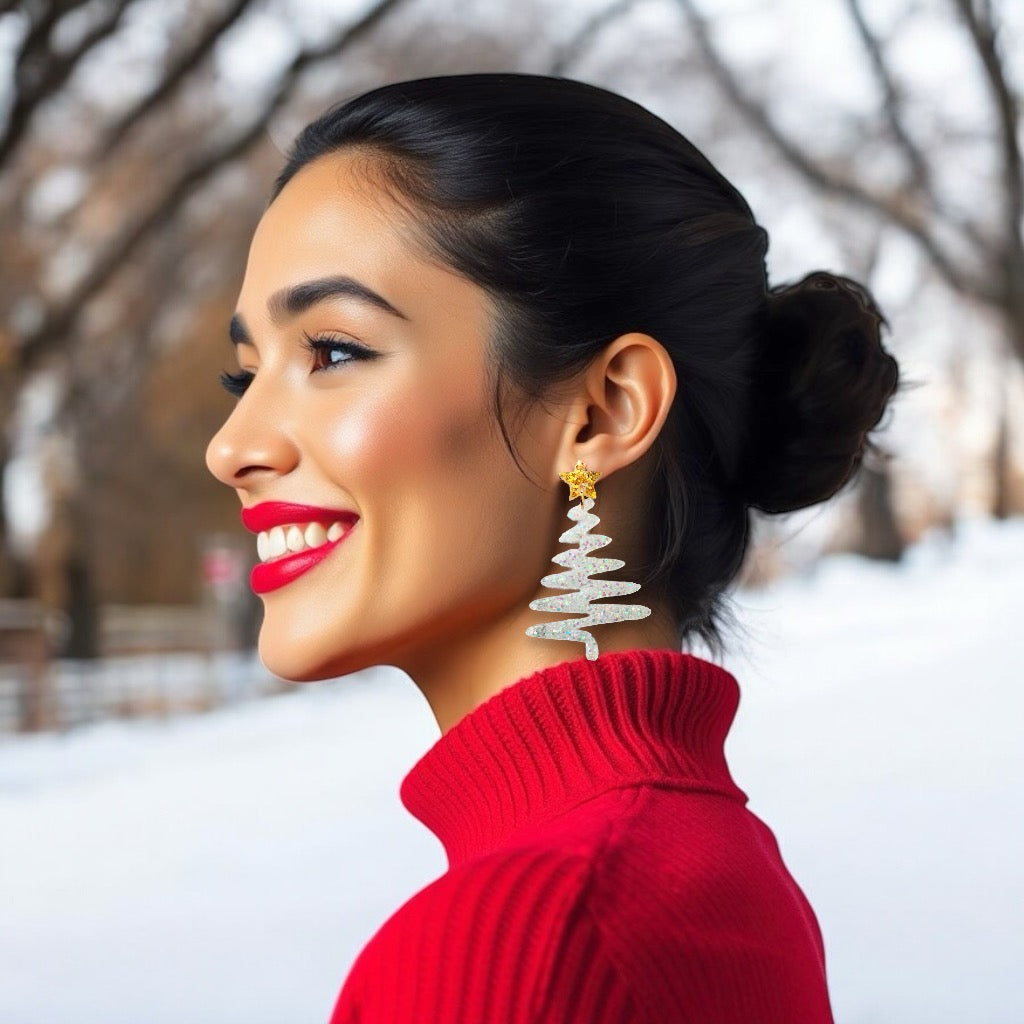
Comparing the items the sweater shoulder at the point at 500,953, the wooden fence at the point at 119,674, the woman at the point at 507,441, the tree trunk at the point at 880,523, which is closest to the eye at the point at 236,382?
the woman at the point at 507,441

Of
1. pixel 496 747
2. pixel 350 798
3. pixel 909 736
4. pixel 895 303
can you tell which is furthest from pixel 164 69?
pixel 496 747

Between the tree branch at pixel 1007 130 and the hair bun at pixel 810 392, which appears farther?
the tree branch at pixel 1007 130

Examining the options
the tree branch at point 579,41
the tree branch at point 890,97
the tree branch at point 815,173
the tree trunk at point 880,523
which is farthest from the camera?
the tree trunk at point 880,523

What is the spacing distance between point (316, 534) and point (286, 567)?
41mm

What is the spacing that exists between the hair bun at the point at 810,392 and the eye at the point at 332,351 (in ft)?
1.29

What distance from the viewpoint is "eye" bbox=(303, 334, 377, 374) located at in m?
1.15

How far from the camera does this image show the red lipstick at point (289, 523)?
1159 mm

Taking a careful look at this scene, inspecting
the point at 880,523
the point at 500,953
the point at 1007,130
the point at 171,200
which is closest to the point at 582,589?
the point at 500,953

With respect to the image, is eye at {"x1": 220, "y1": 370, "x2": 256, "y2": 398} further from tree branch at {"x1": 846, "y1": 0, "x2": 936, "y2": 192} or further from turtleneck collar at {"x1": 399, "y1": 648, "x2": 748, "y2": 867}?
tree branch at {"x1": 846, "y1": 0, "x2": 936, "y2": 192}

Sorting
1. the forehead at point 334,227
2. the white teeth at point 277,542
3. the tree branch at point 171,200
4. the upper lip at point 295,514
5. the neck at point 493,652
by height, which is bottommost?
the neck at point 493,652

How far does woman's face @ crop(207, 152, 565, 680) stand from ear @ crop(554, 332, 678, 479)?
0.08 ft

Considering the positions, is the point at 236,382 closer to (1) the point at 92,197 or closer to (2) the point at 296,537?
(2) the point at 296,537

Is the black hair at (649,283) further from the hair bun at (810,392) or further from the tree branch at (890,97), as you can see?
the tree branch at (890,97)

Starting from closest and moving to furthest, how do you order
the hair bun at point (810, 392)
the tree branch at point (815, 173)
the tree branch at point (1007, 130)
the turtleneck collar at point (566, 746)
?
the turtleneck collar at point (566, 746) < the hair bun at point (810, 392) < the tree branch at point (1007, 130) < the tree branch at point (815, 173)
